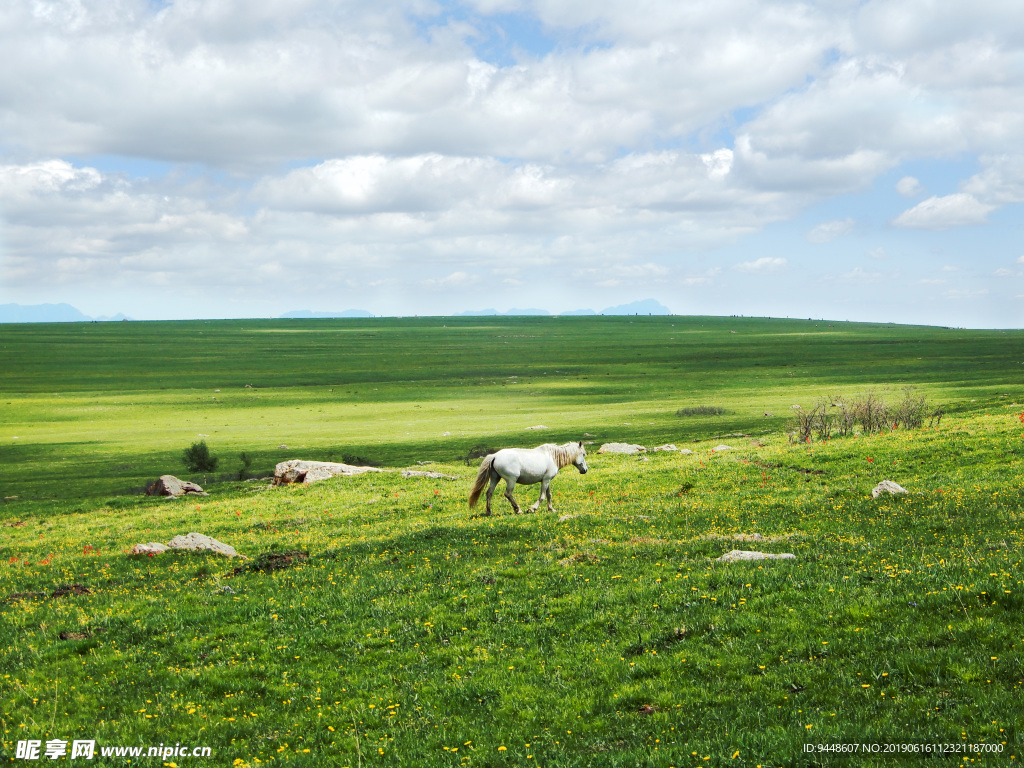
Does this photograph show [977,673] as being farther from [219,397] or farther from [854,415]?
[219,397]

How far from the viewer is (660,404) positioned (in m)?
88.4

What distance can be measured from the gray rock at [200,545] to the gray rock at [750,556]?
54.2 ft

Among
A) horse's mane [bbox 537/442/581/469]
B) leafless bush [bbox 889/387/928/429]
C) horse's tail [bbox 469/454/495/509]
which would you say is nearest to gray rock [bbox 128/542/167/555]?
horse's tail [bbox 469/454/495/509]

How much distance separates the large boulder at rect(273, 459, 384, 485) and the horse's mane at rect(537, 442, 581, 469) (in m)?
17.9

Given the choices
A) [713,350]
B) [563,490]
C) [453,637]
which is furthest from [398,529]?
[713,350]

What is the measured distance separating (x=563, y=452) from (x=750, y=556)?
11.7 meters

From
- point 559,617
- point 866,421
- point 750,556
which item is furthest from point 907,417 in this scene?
point 559,617

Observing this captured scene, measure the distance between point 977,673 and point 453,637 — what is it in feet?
30.5

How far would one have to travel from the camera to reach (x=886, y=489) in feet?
85.4

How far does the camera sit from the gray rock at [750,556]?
17328 millimetres

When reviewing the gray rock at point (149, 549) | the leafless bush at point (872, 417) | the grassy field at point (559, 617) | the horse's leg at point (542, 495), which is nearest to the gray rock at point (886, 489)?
the grassy field at point (559, 617)

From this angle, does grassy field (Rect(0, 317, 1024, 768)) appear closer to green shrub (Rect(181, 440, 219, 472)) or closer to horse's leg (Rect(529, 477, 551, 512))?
horse's leg (Rect(529, 477, 551, 512))

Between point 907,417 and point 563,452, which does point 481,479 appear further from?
point 907,417

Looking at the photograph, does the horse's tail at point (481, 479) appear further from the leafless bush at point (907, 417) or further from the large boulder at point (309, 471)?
the leafless bush at point (907, 417)
